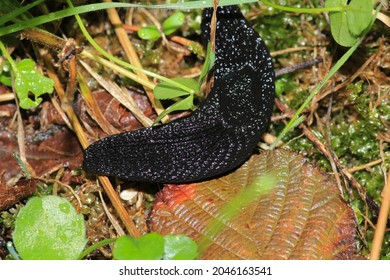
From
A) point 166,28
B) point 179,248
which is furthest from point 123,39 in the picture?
point 179,248

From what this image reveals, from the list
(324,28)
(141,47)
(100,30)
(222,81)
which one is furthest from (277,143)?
(100,30)

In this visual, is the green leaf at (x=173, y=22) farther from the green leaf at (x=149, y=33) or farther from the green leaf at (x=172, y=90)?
the green leaf at (x=172, y=90)

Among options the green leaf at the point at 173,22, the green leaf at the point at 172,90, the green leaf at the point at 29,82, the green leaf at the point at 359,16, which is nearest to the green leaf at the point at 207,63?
the green leaf at the point at 172,90

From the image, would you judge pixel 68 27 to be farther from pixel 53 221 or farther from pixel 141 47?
pixel 53 221

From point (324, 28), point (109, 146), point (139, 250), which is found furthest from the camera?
point (324, 28)

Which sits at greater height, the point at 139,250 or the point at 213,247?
the point at 139,250

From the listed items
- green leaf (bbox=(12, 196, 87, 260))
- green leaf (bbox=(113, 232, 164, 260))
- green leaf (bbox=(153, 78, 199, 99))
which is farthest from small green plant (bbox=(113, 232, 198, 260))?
green leaf (bbox=(153, 78, 199, 99))

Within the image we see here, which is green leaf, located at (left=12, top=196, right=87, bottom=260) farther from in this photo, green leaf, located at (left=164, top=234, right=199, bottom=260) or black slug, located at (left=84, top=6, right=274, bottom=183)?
green leaf, located at (left=164, top=234, right=199, bottom=260)
